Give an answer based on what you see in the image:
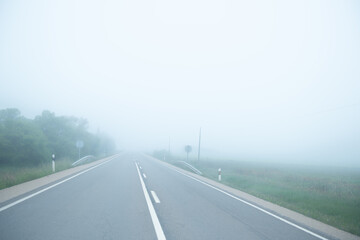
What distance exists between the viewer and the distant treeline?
2780cm

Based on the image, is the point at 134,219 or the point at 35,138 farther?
the point at 35,138

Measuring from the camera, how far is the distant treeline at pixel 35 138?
91.2 ft

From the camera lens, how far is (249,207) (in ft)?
24.4

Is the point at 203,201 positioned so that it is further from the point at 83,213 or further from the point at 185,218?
the point at 83,213

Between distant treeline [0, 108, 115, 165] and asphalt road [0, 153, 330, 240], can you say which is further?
distant treeline [0, 108, 115, 165]

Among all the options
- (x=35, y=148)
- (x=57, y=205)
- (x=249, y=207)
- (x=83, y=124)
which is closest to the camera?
(x=57, y=205)

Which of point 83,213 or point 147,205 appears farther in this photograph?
point 147,205

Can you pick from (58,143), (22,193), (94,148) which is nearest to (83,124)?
(94,148)

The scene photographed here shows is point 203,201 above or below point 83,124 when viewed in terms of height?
below

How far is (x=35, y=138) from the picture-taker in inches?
1164

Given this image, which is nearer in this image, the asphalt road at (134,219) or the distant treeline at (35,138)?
the asphalt road at (134,219)

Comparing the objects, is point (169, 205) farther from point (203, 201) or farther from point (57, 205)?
point (57, 205)

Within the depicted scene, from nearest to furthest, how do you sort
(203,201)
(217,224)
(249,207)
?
(217,224) < (249,207) < (203,201)

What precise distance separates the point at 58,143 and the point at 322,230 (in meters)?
40.5
